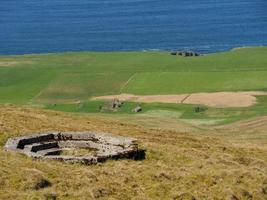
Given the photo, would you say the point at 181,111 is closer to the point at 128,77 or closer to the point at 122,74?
the point at 128,77

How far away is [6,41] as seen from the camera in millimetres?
159750

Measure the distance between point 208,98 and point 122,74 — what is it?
73.0 feet

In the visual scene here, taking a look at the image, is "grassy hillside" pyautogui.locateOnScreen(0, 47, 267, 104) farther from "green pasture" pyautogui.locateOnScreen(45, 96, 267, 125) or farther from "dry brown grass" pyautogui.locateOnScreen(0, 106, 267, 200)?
"dry brown grass" pyautogui.locateOnScreen(0, 106, 267, 200)

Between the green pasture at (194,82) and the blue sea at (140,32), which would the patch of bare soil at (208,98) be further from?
the blue sea at (140,32)

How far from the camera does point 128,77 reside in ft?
319

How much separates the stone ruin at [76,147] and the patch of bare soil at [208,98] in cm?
4235

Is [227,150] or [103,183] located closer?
[103,183]

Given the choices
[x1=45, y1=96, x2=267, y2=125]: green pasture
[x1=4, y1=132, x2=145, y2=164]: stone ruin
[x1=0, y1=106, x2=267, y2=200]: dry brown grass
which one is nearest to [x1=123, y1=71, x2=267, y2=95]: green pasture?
[x1=45, y1=96, x2=267, y2=125]: green pasture

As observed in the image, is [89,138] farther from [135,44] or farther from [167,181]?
[135,44]

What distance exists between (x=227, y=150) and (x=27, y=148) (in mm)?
12490

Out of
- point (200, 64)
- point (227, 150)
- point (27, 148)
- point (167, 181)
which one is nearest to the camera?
point (167, 181)

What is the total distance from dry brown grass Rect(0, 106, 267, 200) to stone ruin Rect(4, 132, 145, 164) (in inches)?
24.9

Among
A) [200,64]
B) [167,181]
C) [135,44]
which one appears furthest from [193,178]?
[135,44]

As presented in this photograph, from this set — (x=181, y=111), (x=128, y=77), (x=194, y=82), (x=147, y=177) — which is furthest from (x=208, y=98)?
(x=147, y=177)
